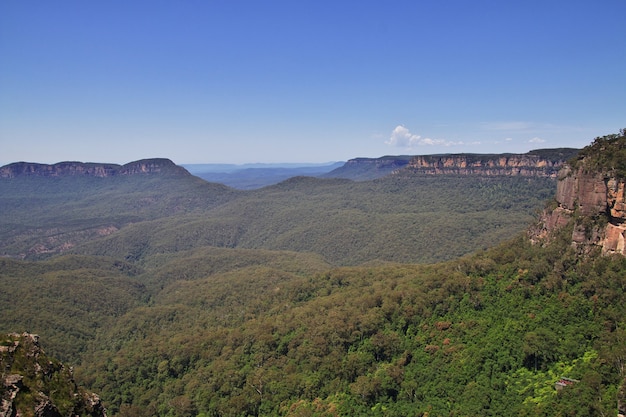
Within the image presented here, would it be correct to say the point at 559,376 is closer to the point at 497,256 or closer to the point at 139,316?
the point at 497,256

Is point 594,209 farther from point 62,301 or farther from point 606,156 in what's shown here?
point 62,301

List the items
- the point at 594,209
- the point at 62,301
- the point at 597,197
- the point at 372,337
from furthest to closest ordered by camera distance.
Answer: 1. the point at 62,301
2. the point at 372,337
3. the point at 594,209
4. the point at 597,197

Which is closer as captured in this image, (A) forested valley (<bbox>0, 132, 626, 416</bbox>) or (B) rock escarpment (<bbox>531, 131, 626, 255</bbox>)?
(A) forested valley (<bbox>0, 132, 626, 416</bbox>)

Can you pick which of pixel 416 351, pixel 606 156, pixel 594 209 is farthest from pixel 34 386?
pixel 606 156

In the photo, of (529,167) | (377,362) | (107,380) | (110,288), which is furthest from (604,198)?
(529,167)

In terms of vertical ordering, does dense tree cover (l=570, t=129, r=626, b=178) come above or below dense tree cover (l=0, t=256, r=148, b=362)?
above

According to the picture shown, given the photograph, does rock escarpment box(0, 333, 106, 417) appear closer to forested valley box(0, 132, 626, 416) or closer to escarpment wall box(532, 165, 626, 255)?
forested valley box(0, 132, 626, 416)

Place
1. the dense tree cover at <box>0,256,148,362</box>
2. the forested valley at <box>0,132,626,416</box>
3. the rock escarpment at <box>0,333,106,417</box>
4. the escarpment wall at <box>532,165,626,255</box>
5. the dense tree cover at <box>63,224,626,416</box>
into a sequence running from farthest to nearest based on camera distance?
the dense tree cover at <box>0,256,148,362</box>
the escarpment wall at <box>532,165,626,255</box>
the forested valley at <box>0,132,626,416</box>
the dense tree cover at <box>63,224,626,416</box>
the rock escarpment at <box>0,333,106,417</box>

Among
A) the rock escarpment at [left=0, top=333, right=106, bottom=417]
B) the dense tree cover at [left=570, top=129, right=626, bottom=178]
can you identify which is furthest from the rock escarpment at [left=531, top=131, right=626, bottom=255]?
the rock escarpment at [left=0, top=333, right=106, bottom=417]
